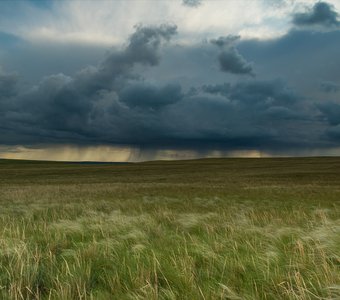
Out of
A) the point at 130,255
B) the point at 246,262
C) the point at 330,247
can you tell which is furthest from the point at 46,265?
the point at 330,247

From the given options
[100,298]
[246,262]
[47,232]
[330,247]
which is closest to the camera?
[100,298]

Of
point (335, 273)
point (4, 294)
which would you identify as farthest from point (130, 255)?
point (335, 273)

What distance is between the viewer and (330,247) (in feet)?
19.6

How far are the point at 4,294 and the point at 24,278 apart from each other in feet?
1.95

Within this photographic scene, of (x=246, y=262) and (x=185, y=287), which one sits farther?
(x=246, y=262)

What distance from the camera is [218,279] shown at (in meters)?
Result: 4.89

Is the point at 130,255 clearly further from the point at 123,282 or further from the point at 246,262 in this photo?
the point at 246,262

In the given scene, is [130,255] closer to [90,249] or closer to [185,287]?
[90,249]

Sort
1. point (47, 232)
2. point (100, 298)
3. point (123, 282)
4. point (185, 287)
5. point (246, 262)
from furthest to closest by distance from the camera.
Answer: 1. point (47, 232)
2. point (246, 262)
3. point (123, 282)
4. point (185, 287)
5. point (100, 298)

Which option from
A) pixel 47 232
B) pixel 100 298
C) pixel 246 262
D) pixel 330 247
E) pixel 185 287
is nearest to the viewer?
pixel 100 298

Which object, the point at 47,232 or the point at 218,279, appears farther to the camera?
the point at 47,232

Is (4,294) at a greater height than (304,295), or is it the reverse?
(304,295)

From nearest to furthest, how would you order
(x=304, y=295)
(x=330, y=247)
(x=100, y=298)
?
1. (x=304, y=295)
2. (x=100, y=298)
3. (x=330, y=247)

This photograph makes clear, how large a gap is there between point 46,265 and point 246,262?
316 cm
